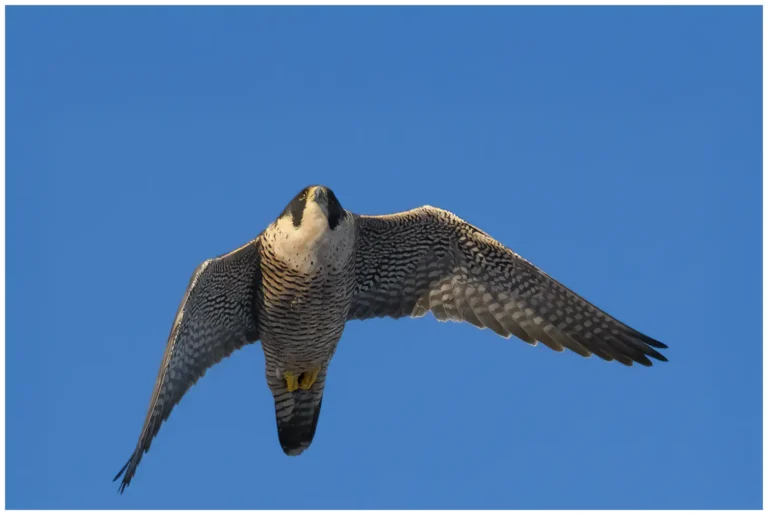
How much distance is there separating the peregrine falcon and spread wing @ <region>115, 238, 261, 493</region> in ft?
0.04

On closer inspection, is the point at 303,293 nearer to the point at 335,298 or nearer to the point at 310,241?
the point at 335,298

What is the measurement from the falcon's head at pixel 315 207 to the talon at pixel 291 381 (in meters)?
2.12

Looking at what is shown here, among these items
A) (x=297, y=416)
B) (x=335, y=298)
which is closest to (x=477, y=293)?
(x=335, y=298)

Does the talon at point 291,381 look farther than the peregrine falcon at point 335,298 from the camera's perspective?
Yes

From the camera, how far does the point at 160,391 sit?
12.5 meters

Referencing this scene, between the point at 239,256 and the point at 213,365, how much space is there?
1.28m

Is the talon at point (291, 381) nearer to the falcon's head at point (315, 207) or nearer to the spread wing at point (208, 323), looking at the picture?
the spread wing at point (208, 323)

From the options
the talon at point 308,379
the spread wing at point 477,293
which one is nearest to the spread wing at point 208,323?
the talon at point 308,379

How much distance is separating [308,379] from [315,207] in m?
2.44

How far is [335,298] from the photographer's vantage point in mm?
13102

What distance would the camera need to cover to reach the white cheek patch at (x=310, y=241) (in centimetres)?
1247

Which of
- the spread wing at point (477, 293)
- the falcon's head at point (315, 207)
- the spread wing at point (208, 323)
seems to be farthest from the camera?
the spread wing at point (477, 293)

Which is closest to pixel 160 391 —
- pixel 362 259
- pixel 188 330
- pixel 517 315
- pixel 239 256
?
pixel 188 330

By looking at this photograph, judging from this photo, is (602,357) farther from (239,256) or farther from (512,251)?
(239,256)
